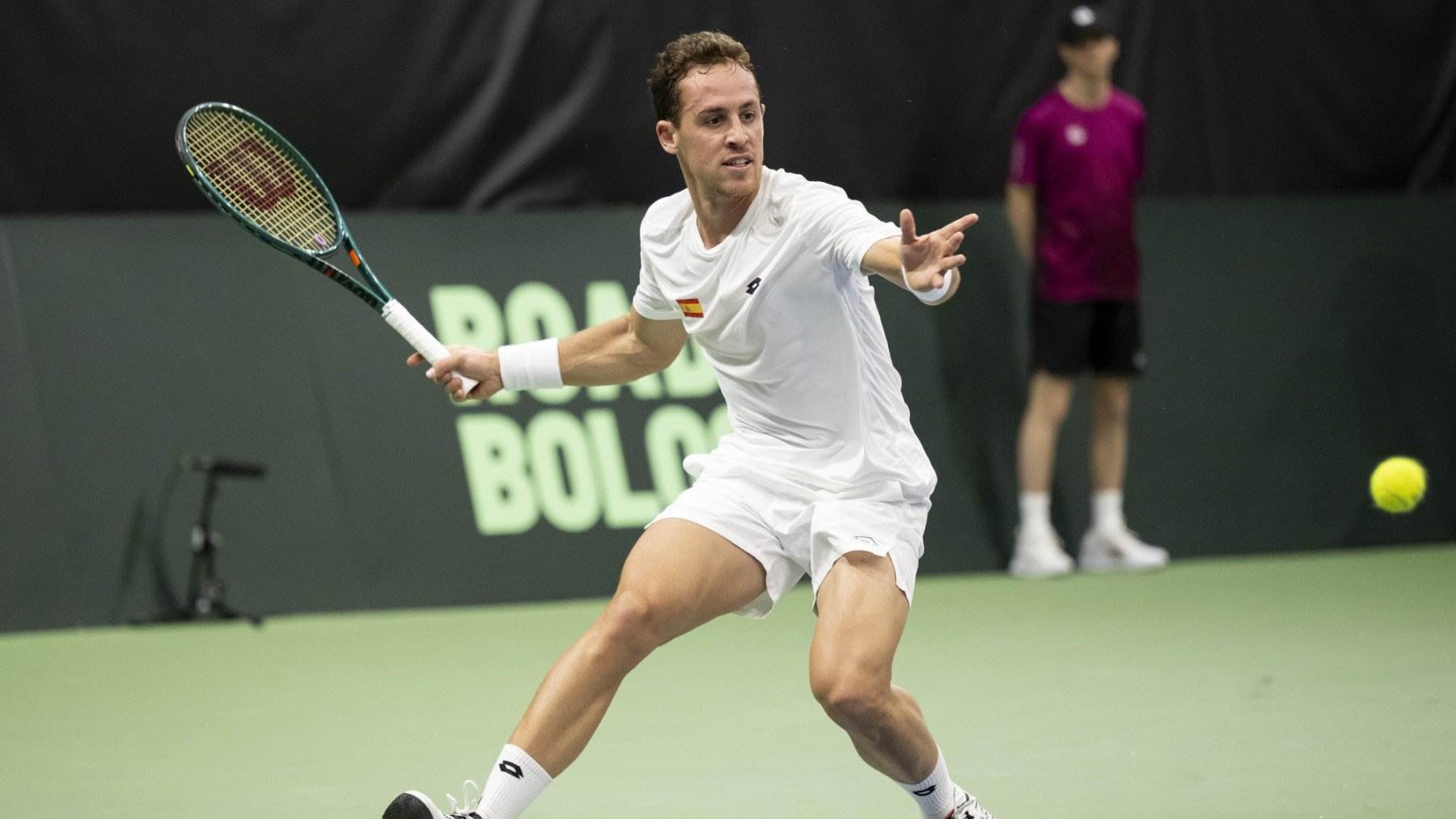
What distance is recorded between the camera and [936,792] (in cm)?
350

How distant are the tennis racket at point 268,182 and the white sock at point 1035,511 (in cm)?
378

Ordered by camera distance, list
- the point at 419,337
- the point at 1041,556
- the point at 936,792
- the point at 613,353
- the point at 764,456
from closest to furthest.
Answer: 1. the point at 936,792
2. the point at 764,456
3. the point at 419,337
4. the point at 613,353
5. the point at 1041,556

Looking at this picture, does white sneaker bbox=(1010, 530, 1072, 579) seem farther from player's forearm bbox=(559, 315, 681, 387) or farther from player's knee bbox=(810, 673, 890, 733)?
player's knee bbox=(810, 673, 890, 733)

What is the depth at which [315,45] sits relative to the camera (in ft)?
23.6

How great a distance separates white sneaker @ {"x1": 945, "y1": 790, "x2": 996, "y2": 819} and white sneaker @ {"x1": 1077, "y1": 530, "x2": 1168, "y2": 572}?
4.04 meters

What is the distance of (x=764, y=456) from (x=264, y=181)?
139cm

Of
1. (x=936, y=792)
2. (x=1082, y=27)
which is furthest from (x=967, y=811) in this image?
(x=1082, y=27)

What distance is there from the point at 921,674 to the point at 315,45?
3.58 m

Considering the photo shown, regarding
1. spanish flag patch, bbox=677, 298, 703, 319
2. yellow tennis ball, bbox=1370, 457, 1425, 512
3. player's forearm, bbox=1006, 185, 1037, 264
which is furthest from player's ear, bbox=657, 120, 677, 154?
player's forearm, bbox=1006, 185, 1037, 264

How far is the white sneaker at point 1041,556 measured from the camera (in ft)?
24.3

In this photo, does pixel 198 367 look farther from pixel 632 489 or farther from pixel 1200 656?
pixel 1200 656

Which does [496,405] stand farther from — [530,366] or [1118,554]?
[530,366]

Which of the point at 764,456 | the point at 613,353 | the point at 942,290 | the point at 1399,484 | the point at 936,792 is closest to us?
the point at 942,290

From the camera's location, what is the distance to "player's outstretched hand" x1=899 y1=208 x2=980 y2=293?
3.08 metres
